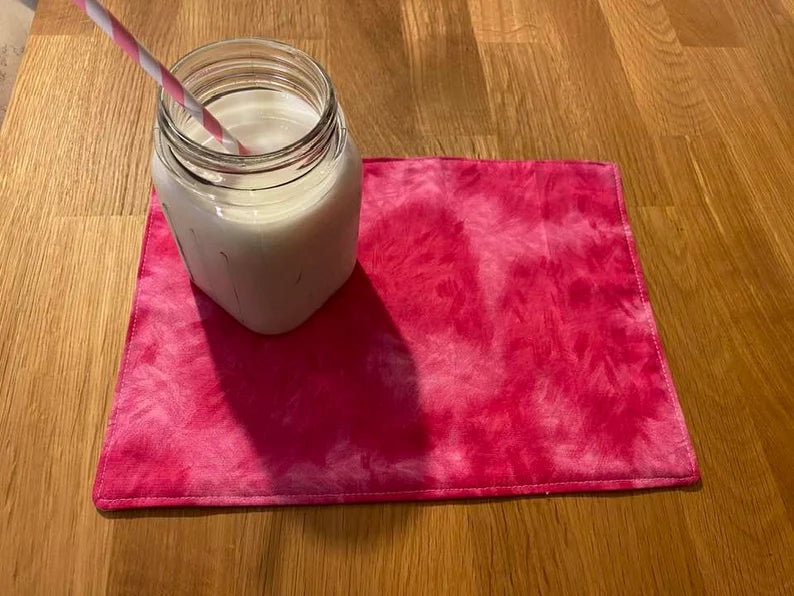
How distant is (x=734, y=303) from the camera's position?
1.94 ft

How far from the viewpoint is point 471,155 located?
0.66 m

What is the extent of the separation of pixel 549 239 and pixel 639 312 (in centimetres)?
10

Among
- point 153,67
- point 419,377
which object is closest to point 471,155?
point 419,377

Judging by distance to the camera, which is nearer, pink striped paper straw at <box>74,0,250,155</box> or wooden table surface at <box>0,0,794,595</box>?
pink striped paper straw at <box>74,0,250,155</box>

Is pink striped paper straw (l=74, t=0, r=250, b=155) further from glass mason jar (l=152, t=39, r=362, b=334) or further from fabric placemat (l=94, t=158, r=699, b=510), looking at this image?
fabric placemat (l=94, t=158, r=699, b=510)

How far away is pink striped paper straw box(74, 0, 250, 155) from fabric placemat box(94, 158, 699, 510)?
0.55 feet

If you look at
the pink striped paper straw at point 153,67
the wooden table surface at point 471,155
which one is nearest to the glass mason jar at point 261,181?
the pink striped paper straw at point 153,67

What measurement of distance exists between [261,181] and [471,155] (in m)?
0.30

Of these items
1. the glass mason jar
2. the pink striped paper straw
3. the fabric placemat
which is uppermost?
the pink striped paper straw

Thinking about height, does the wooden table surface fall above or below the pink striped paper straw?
below

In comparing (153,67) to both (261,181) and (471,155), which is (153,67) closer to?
(261,181)

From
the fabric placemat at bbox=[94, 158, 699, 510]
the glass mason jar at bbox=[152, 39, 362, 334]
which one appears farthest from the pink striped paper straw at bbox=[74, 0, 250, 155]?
the fabric placemat at bbox=[94, 158, 699, 510]

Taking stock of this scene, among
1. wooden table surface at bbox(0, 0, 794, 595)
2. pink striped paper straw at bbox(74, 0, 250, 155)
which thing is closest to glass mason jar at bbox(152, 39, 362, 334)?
pink striped paper straw at bbox(74, 0, 250, 155)

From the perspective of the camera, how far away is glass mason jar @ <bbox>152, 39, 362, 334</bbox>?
0.42 m
